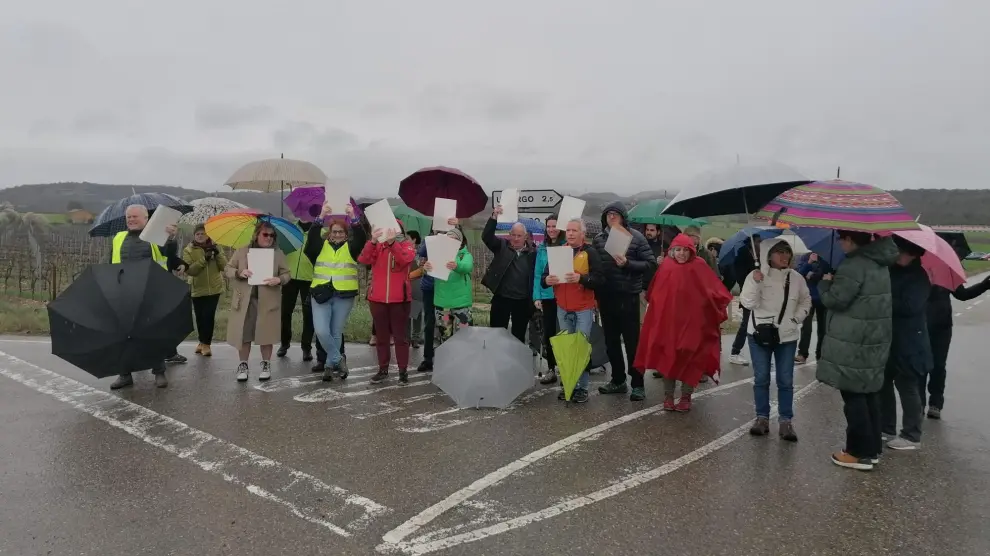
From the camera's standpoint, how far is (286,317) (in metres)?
7.67

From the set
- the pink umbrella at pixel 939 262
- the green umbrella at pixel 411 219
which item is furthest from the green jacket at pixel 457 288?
the pink umbrella at pixel 939 262

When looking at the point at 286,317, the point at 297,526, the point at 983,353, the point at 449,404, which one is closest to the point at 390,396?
the point at 449,404

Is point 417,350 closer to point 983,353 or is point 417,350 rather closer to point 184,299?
point 184,299

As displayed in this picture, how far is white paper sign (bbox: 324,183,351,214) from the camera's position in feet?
20.9

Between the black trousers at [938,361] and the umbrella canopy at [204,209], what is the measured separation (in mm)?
7867

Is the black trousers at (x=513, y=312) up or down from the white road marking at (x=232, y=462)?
up

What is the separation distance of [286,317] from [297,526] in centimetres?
459

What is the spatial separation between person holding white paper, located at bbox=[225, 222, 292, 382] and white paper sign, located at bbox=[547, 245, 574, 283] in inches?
118

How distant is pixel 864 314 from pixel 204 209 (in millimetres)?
7522

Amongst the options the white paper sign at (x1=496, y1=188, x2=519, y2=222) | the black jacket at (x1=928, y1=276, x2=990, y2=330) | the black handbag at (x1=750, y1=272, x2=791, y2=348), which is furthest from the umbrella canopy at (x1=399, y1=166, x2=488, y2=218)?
the black jacket at (x1=928, y1=276, x2=990, y2=330)

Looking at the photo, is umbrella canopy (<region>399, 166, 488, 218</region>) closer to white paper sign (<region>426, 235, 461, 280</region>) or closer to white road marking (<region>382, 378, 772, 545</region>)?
white paper sign (<region>426, 235, 461, 280</region>)

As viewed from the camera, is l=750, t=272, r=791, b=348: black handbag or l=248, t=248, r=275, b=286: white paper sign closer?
l=750, t=272, r=791, b=348: black handbag

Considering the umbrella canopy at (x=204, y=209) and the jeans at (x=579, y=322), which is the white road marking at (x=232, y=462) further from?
the jeans at (x=579, y=322)

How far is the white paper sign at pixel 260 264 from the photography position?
661 cm
